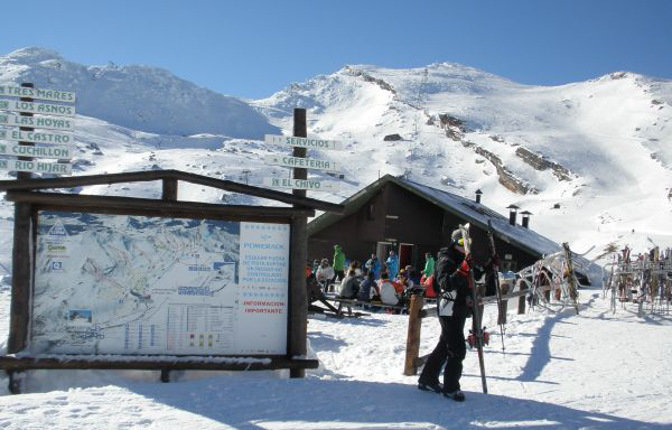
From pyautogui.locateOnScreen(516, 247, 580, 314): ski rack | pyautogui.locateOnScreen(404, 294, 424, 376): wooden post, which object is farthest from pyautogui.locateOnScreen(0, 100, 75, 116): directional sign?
pyautogui.locateOnScreen(516, 247, 580, 314): ski rack

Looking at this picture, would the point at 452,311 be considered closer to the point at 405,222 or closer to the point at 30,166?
the point at 30,166

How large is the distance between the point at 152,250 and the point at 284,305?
1.65m

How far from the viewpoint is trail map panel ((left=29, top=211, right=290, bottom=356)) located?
762cm

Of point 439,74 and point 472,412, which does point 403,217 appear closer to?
point 472,412

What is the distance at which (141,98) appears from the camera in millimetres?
153500

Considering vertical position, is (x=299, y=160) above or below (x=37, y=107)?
below

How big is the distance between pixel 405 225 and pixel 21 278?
20.3 meters

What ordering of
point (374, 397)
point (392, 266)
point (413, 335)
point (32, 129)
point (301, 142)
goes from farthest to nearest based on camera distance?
1. point (392, 266)
2. point (413, 335)
3. point (301, 142)
4. point (32, 129)
5. point (374, 397)

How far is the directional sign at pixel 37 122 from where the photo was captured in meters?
7.68

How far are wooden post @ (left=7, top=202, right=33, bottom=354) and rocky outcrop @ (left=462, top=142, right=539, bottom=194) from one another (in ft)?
205

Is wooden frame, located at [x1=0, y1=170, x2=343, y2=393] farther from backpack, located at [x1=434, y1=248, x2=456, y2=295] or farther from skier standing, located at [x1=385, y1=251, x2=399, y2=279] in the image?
skier standing, located at [x1=385, y1=251, x2=399, y2=279]

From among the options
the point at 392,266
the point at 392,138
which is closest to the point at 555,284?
the point at 392,266

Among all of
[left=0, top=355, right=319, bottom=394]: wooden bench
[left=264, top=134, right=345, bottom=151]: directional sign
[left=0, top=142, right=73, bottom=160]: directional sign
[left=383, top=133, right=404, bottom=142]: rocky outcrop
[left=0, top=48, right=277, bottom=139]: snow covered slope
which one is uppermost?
[left=0, top=48, right=277, bottom=139]: snow covered slope

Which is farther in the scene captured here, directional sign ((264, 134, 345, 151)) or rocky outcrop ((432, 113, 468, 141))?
rocky outcrop ((432, 113, 468, 141))
